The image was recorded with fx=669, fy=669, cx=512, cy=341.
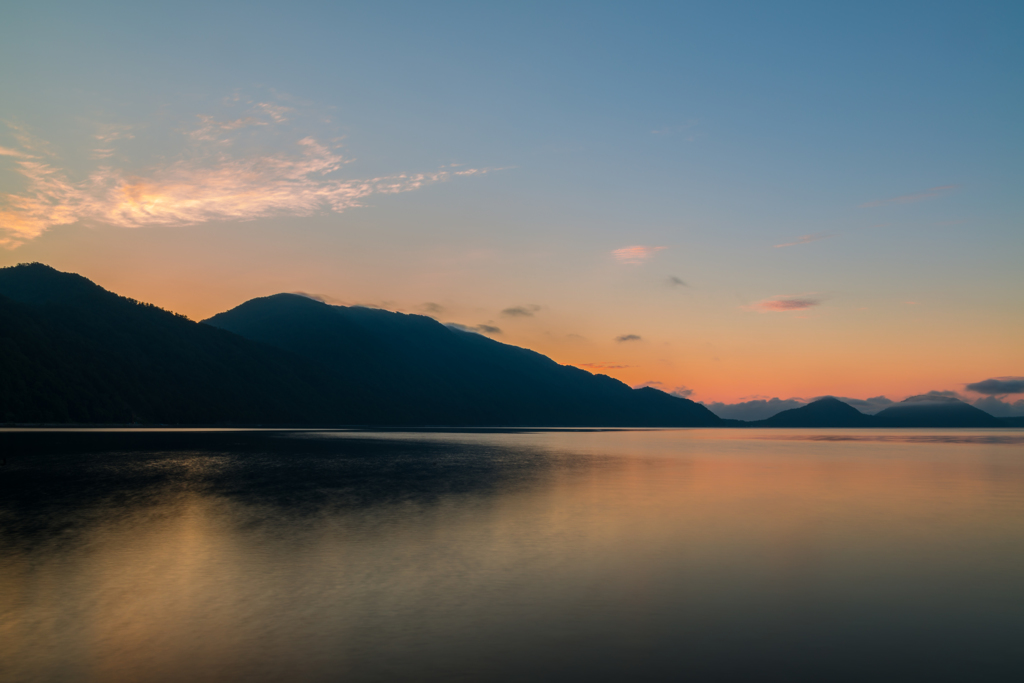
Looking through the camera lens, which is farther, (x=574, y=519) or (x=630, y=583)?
(x=574, y=519)

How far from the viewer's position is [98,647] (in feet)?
44.0

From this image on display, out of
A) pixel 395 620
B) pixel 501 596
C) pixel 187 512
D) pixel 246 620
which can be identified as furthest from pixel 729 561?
pixel 187 512

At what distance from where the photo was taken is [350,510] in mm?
33281

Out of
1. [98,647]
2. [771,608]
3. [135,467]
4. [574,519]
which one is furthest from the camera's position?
[135,467]

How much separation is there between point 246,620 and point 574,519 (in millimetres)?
18806

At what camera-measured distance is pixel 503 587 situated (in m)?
18.6

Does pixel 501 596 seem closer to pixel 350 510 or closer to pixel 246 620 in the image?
pixel 246 620

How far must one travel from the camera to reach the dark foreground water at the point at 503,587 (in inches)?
500

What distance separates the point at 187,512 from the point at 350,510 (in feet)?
25.5

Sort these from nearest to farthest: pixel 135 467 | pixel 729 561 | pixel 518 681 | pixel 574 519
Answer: pixel 518 681 → pixel 729 561 → pixel 574 519 → pixel 135 467

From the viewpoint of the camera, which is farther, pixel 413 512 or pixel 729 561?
pixel 413 512

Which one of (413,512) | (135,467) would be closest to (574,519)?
(413,512)

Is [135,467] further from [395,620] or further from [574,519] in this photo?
[395,620]

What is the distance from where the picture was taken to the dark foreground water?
1271cm
